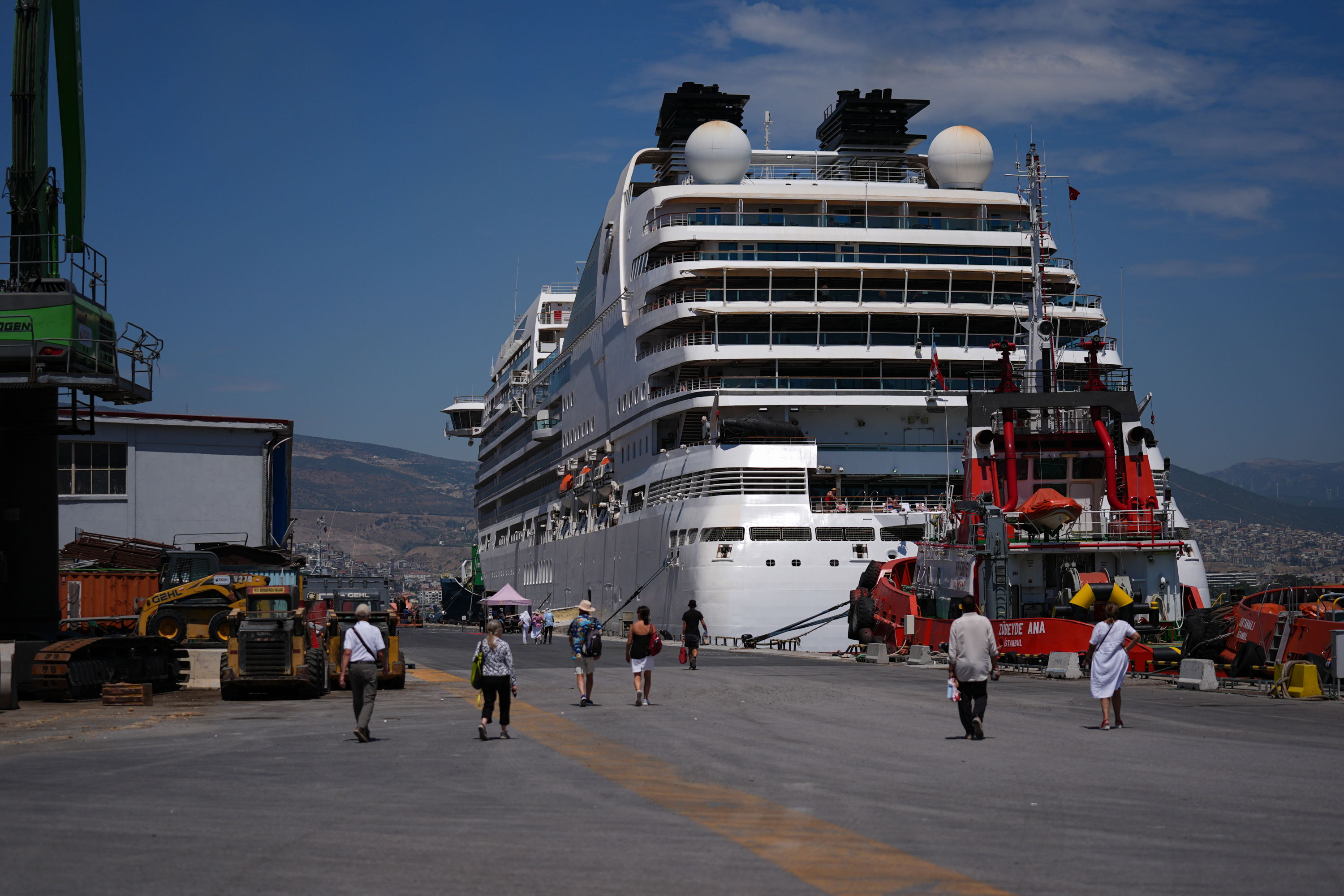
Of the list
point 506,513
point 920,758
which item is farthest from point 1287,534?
point 920,758

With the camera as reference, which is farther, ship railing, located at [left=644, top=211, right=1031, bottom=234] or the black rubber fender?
ship railing, located at [left=644, top=211, right=1031, bottom=234]

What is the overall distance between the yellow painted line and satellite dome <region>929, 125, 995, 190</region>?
Answer: 38515 millimetres

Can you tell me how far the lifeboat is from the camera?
28.5 metres

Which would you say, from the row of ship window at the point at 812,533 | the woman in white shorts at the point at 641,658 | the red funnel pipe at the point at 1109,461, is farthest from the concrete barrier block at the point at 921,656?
the woman in white shorts at the point at 641,658

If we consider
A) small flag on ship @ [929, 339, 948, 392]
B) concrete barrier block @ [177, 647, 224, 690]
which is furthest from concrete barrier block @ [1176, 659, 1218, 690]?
small flag on ship @ [929, 339, 948, 392]

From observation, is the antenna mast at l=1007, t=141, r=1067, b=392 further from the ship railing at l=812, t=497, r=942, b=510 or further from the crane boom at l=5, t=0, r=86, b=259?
the crane boom at l=5, t=0, r=86, b=259

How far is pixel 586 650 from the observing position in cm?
1977

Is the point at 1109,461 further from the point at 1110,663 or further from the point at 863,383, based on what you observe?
the point at 1110,663

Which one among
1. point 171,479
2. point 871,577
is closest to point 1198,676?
point 871,577

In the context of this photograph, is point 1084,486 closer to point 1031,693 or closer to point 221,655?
point 1031,693

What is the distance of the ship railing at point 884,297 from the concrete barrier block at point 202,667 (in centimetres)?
2359

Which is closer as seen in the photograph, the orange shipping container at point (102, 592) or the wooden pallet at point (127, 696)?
the wooden pallet at point (127, 696)

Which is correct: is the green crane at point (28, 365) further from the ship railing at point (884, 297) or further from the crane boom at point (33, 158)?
the ship railing at point (884, 297)

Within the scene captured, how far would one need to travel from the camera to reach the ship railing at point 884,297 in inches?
1778
